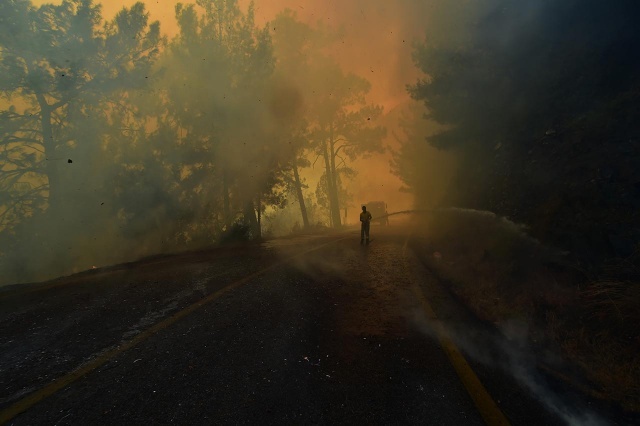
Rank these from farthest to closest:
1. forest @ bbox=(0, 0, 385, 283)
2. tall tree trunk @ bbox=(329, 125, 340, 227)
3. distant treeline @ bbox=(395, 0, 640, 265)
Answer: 1. tall tree trunk @ bbox=(329, 125, 340, 227)
2. forest @ bbox=(0, 0, 385, 283)
3. distant treeline @ bbox=(395, 0, 640, 265)

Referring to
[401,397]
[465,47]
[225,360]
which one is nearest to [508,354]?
[401,397]

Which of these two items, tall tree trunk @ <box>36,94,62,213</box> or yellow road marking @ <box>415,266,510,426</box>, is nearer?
yellow road marking @ <box>415,266,510,426</box>

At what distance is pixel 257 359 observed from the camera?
346 cm

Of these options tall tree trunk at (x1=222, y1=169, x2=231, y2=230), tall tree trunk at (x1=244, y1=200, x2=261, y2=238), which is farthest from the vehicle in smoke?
tall tree trunk at (x1=222, y1=169, x2=231, y2=230)

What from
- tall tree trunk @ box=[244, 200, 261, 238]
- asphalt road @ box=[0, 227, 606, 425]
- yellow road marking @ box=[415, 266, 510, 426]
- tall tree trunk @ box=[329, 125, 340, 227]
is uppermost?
tall tree trunk @ box=[329, 125, 340, 227]

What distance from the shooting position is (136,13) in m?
14.7

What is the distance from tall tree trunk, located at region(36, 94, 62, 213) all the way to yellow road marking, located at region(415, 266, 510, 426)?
1664 cm

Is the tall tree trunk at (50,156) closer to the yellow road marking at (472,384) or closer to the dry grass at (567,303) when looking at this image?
the dry grass at (567,303)

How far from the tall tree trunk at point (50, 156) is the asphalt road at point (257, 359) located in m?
10.1

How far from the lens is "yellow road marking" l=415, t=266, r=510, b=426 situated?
2537 millimetres

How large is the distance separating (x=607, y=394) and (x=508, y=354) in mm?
869

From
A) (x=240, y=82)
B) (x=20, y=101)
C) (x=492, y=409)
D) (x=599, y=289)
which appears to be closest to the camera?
(x=492, y=409)

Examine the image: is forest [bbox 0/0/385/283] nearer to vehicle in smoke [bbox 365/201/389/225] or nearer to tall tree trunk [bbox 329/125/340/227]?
tall tree trunk [bbox 329/125/340/227]

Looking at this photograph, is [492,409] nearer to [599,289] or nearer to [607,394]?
[607,394]
